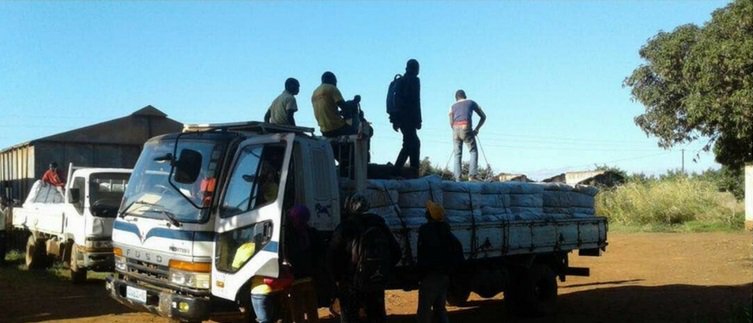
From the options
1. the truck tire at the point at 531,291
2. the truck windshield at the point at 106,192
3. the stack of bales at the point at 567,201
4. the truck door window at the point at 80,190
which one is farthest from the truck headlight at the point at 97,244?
the stack of bales at the point at 567,201

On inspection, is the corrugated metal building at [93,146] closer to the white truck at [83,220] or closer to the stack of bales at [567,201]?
the white truck at [83,220]

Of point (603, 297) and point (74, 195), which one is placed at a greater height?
point (74, 195)

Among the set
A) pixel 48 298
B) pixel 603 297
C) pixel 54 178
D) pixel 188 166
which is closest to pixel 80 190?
pixel 48 298

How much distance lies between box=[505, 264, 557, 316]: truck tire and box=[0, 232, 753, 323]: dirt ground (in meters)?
0.17

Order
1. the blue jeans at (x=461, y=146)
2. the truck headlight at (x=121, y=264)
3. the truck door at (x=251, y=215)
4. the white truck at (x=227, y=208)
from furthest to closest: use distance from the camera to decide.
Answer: the blue jeans at (x=461, y=146)
the truck headlight at (x=121, y=264)
the white truck at (x=227, y=208)
the truck door at (x=251, y=215)

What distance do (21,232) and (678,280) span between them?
15.0 metres

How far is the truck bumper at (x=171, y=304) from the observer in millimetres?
6965

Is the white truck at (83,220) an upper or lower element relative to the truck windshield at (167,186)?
lower

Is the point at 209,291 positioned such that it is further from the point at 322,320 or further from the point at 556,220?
the point at 556,220

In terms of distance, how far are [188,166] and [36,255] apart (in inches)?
395

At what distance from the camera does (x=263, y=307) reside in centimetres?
681

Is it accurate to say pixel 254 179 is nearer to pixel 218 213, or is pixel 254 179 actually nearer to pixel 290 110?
pixel 218 213

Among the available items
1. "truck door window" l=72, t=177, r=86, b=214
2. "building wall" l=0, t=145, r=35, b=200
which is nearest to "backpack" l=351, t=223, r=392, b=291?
"truck door window" l=72, t=177, r=86, b=214

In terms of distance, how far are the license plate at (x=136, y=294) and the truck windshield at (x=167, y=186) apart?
0.75 m
